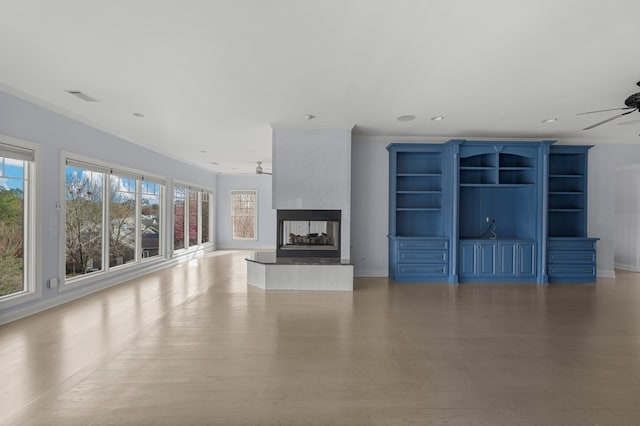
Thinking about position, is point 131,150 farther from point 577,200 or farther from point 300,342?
point 577,200

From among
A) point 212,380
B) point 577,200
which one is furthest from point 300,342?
point 577,200

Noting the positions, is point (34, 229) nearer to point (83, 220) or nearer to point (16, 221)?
point (16, 221)

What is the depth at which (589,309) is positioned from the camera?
3891 millimetres

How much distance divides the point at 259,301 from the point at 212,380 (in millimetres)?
1930

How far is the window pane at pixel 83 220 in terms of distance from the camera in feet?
14.5

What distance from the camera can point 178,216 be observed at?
786 cm

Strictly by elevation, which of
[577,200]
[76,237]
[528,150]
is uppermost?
[528,150]

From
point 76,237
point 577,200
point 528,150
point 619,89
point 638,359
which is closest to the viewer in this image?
point 638,359

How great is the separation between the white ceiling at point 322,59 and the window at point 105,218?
971 millimetres

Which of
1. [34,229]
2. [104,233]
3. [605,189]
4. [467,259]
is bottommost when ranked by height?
[467,259]

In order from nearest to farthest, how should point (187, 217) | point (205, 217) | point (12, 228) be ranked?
point (12, 228)
point (187, 217)
point (205, 217)

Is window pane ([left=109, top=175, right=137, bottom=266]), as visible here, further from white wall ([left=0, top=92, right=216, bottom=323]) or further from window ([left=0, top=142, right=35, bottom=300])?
window ([left=0, top=142, right=35, bottom=300])

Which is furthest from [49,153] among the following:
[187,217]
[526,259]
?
[526,259]

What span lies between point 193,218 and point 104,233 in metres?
3.64
